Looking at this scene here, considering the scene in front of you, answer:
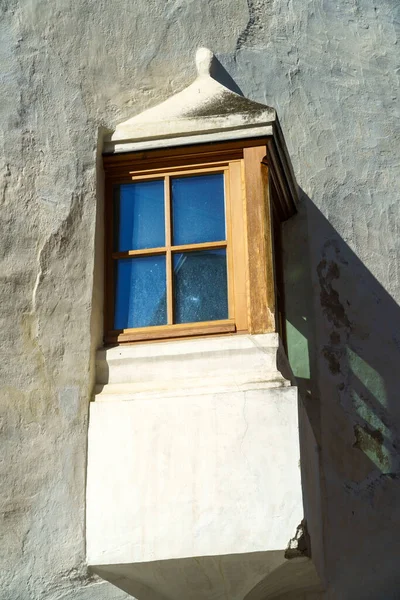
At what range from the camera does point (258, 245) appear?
231 inches

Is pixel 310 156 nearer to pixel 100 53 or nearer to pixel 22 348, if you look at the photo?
pixel 100 53

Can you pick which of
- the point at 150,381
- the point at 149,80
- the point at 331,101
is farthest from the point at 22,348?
the point at 331,101

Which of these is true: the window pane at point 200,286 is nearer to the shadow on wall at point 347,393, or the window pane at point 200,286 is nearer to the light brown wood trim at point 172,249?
the light brown wood trim at point 172,249

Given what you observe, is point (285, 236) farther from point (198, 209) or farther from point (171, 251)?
point (171, 251)

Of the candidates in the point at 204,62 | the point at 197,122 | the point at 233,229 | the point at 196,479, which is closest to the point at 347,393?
the point at 233,229

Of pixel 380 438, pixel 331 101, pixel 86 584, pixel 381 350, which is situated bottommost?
pixel 86 584

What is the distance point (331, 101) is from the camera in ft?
22.4

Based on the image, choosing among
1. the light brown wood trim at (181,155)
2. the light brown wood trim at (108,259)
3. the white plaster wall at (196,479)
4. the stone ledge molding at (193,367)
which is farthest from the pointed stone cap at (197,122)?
the white plaster wall at (196,479)

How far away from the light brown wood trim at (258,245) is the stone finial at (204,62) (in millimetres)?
800

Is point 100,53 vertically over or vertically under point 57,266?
over

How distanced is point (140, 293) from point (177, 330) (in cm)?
32

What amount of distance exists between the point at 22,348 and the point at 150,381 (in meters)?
0.69

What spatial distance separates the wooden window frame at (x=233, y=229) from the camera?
5.80 m

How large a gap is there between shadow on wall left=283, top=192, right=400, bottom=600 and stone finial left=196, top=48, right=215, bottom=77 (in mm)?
890
